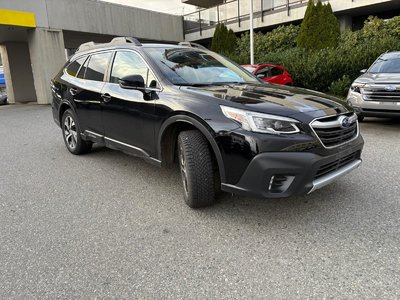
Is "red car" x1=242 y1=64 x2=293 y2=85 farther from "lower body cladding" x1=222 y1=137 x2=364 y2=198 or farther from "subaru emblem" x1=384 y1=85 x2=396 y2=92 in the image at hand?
"lower body cladding" x1=222 y1=137 x2=364 y2=198

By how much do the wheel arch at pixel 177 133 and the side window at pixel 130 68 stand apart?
0.52 m

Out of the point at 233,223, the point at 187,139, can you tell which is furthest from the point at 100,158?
the point at 233,223

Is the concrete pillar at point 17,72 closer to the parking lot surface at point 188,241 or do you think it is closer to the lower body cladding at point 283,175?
the parking lot surface at point 188,241

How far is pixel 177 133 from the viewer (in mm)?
3676

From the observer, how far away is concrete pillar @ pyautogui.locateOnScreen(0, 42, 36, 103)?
20078 millimetres

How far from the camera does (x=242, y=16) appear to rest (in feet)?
73.9

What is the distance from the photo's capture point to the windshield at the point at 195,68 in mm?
3804

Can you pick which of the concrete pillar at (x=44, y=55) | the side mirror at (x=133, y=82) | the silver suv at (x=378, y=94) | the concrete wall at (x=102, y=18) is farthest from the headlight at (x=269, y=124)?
the concrete pillar at (x=44, y=55)

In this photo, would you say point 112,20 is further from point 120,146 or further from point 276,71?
point 120,146

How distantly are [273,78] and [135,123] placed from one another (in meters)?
9.03

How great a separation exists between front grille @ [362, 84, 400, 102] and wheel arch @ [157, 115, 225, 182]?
4878mm

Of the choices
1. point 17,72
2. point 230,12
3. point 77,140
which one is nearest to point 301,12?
point 230,12

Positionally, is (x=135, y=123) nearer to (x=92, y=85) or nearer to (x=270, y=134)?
(x=92, y=85)

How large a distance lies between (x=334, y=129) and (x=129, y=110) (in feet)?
7.33
